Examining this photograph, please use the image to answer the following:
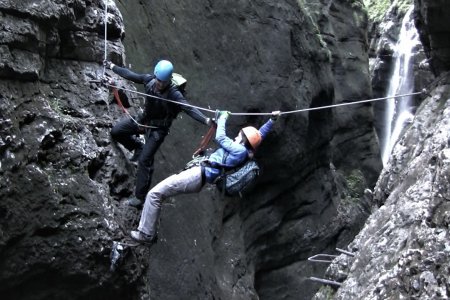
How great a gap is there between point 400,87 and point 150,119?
20098mm

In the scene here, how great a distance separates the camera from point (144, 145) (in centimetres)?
791

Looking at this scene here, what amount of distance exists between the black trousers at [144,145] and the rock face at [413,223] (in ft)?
10.3

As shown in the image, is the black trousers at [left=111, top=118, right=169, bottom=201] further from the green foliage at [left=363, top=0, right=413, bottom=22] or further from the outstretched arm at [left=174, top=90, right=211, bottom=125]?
the green foliage at [left=363, top=0, right=413, bottom=22]

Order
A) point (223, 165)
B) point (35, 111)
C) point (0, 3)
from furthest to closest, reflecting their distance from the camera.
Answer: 1. point (223, 165)
2. point (35, 111)
3. point (0, 3)

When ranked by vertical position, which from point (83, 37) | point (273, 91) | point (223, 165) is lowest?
point (273, 91)

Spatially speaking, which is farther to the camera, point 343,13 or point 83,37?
point 343,13

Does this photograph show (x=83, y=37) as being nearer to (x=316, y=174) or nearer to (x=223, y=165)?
(x=223, y=165)

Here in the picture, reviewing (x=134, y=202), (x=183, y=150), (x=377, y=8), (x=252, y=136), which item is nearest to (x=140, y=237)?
(x=134, y=202)

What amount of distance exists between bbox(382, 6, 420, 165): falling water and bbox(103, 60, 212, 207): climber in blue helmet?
1858cm

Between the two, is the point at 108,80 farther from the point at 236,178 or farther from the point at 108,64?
the point at 236,178

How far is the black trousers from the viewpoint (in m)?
7.73

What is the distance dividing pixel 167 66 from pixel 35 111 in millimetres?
1773

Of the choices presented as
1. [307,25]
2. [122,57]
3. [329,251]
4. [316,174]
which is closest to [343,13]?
[307,25]

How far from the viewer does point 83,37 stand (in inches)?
311
